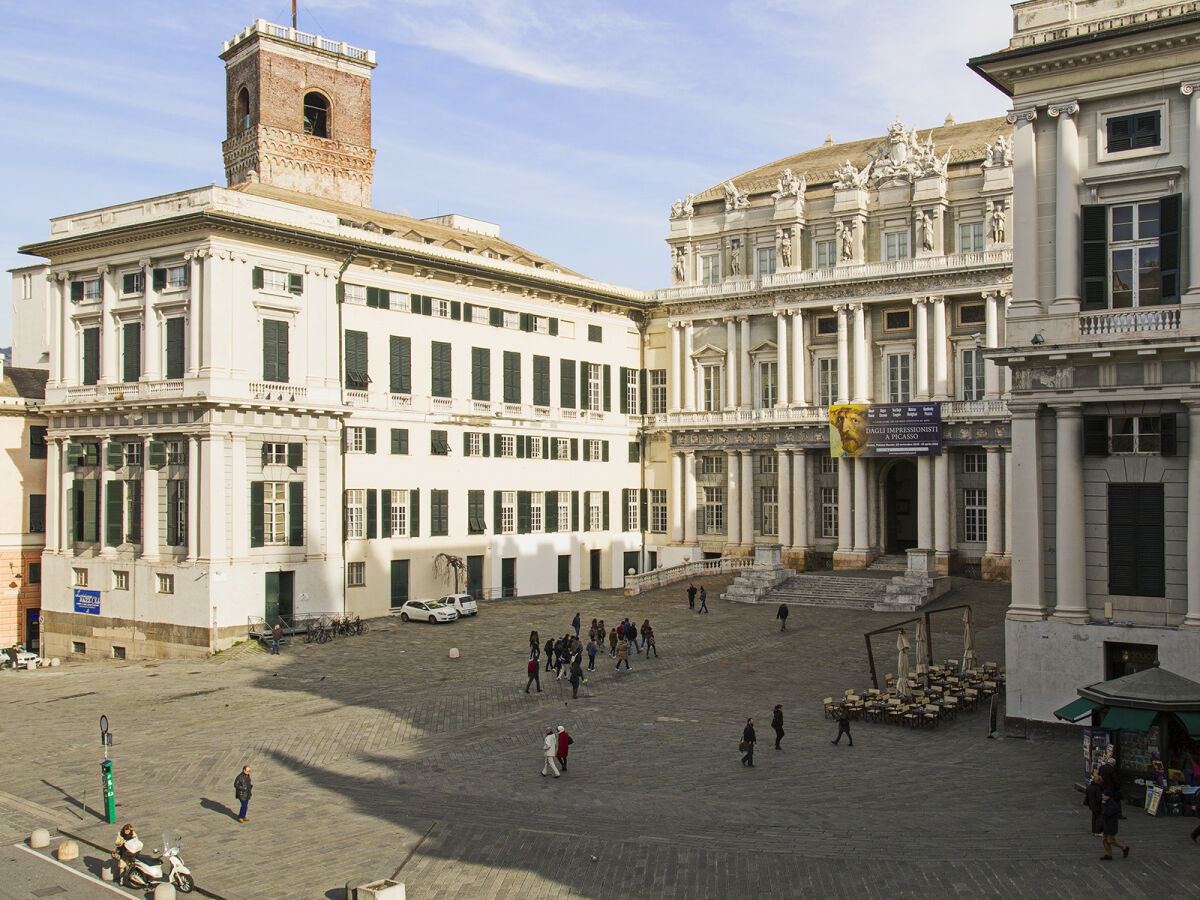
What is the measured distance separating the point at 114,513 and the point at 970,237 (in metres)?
46.7

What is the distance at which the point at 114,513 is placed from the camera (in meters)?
51.8

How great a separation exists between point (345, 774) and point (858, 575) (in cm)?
3682

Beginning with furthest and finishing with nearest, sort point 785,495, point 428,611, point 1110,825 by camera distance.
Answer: point 785,495
point 428,611
point 1110,825

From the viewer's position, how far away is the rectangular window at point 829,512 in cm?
6569

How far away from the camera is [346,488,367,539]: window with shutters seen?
53.6 m

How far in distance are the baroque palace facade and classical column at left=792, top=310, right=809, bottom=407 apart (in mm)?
118

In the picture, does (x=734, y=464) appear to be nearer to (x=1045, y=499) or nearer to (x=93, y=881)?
(x=1045, y=499)

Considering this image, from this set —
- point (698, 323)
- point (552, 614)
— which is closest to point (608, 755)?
point (552, 614)

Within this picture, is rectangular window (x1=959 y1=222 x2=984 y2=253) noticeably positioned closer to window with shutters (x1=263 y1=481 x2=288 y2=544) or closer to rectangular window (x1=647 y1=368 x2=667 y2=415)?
rectangular window (x1=647 y1=368 x2=667 y2=415)

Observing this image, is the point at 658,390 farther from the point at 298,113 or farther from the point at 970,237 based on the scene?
the point at 298,113

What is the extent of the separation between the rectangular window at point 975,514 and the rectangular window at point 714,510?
15.0 metres

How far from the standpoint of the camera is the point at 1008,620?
28969mm

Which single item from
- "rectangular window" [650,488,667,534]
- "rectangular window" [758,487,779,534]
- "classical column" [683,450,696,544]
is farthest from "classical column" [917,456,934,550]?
"rectangular window" [650,488,667,534]

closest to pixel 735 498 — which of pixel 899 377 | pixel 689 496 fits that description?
pixel 689 496
